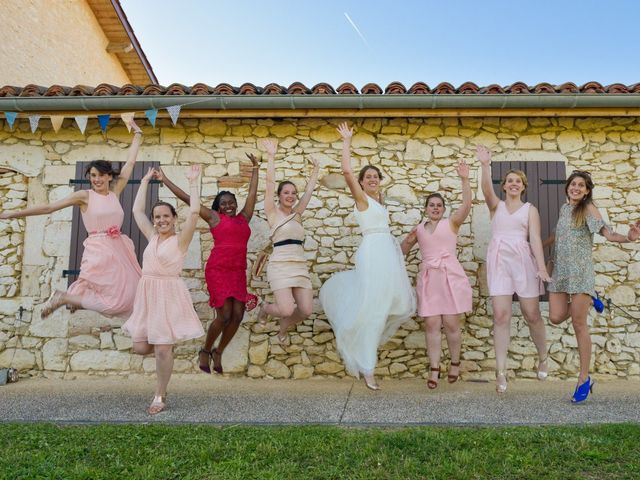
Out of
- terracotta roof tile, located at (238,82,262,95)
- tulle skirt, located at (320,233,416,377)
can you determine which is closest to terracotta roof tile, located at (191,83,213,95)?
terracotta roof tile, located at (238,82,262,95)

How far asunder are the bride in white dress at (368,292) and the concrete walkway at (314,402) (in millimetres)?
432

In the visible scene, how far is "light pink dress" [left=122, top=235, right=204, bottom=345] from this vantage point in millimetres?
4172

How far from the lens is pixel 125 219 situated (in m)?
5.90

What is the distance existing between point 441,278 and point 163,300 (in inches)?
Result: 95.9

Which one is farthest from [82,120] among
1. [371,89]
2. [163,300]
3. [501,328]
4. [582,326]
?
[582,326]

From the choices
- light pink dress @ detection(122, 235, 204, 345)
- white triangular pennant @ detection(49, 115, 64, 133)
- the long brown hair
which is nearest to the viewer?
light pink dress @ detection(122, 235, 204, 345)

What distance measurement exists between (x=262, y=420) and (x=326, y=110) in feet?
10.6

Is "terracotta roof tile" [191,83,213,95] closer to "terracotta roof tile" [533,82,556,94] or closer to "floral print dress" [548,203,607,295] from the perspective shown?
"terracotta roof tile" [533,82,556,94]

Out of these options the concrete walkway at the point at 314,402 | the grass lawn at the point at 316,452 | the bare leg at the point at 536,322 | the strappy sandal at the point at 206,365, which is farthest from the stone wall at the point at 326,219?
the grass lawn at the point at 316,452

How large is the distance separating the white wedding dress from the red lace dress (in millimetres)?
882

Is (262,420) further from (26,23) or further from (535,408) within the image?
(26,23)

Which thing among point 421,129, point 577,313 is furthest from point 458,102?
point 577,313

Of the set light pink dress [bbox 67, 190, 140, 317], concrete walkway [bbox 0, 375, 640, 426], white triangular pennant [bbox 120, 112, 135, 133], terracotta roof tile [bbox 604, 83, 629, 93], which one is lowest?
concrete walkway [bbox 0, 375, 640, 426]

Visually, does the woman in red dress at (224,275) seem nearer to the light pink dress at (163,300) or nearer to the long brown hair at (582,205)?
the light pink dress at (163,300)
